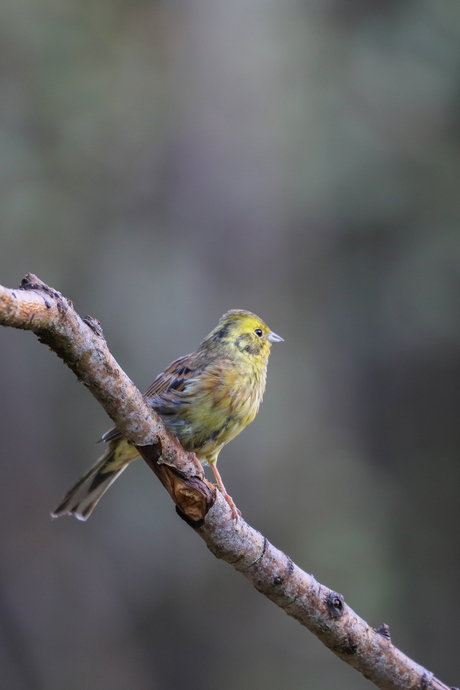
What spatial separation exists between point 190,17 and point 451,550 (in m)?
7.17

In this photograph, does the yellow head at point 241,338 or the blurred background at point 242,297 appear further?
the blurred background at point 242,297

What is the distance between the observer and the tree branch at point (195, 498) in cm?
190

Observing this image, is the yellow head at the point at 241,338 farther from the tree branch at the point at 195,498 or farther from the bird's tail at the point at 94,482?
the tree branch at the point at 195,498

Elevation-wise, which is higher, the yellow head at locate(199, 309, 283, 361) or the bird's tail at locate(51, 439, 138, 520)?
the yellow head at locate(199, 309, 283, 361)

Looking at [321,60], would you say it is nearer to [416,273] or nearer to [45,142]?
[416,273]

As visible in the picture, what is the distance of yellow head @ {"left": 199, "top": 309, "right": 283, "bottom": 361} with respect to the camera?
3693mm

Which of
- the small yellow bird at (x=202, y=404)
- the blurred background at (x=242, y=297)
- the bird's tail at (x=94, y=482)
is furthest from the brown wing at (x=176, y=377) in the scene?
the blurred background at (x=242, y=297)

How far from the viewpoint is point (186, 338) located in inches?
272

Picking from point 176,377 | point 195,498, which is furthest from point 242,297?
point 195,498

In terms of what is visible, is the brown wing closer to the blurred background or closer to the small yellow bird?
the small yellow bird

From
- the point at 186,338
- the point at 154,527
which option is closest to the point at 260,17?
the point at 186,338

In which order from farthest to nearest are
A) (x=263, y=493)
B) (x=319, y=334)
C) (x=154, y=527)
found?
(x=319, y=334) < (x=263, y=493) < (x=154, y=527)

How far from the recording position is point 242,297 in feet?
24.4

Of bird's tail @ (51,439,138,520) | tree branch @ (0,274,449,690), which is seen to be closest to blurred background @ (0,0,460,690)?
bird's tail @ (51,439,138,520)
